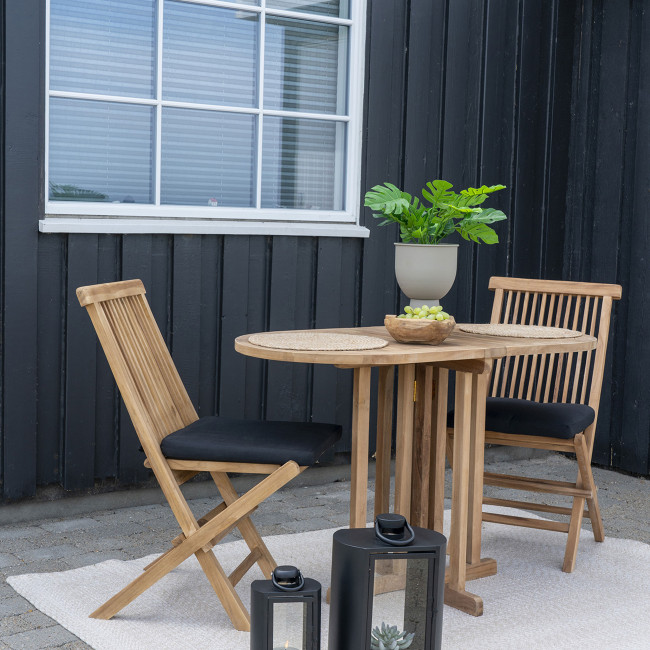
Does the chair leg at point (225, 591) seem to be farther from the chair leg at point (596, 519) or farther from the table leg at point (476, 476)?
the chair leg at point (596, 519)

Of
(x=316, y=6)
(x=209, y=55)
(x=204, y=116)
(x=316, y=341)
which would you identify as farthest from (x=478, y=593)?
(x=316, y=6)

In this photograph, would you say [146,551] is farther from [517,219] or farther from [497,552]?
[517,219]

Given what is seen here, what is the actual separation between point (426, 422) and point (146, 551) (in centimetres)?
113

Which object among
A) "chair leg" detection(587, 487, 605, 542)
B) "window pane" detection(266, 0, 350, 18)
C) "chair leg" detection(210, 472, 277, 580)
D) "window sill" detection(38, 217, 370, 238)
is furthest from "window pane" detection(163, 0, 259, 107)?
"chair leg" detection(587, 487, 605, 542)

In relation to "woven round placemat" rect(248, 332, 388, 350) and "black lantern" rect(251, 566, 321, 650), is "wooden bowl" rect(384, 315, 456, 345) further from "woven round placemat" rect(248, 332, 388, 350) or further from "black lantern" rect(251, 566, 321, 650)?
"black lantern" rect(251, 566, 321, 650)

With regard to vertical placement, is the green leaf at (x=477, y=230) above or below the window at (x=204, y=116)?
below

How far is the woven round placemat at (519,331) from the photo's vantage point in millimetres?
3217

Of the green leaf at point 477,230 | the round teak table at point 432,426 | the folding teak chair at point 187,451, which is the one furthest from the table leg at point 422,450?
the green leaf at point 477,230

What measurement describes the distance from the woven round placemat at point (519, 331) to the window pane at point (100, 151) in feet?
4.95

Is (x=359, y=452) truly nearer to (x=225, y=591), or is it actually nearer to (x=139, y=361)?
(x=225, y=591)

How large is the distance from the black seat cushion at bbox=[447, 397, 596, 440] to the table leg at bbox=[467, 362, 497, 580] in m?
0.26

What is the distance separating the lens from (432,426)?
3.23 metres

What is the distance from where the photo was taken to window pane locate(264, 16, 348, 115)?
14.1 feet

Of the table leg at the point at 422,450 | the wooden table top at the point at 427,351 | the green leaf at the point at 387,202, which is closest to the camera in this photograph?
the wooden table top at the point at 427,351
